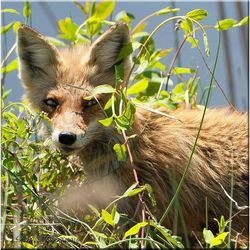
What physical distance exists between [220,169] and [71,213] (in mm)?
1176

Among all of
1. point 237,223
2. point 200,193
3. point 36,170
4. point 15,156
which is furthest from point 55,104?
point 237,223

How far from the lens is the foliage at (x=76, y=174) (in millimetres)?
3234

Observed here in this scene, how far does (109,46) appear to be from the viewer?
14.7ft

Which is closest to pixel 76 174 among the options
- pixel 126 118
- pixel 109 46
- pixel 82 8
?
pixel 109 46

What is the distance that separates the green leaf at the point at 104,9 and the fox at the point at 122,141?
48 cm

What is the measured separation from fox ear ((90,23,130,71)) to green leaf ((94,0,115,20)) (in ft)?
2.22

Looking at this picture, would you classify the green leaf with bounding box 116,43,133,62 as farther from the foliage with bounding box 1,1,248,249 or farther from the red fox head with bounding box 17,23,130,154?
the red fox head with bounding box 17,23,130,154

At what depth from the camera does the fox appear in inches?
169

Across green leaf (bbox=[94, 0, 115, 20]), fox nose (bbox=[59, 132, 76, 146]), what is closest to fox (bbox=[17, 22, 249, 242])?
fox nose (bbox=[59, 132, 76, 146])

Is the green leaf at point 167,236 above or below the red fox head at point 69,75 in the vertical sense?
below

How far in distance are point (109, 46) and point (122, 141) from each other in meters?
0.67

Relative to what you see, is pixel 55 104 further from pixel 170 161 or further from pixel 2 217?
pixel 2 217

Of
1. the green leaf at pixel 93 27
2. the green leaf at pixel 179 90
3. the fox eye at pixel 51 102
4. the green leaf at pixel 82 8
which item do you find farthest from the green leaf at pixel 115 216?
the green leaf at pixel 82 8

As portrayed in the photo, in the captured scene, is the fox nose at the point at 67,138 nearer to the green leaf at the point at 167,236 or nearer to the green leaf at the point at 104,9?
the green leaf at the point at 167,236
